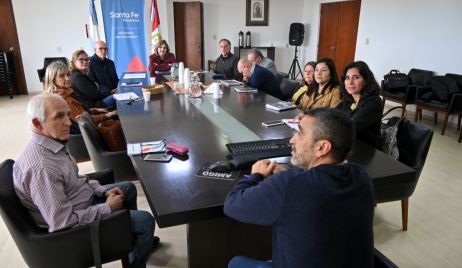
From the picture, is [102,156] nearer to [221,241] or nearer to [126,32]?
[221,241]

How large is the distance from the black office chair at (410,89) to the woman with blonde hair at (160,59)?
3.63m

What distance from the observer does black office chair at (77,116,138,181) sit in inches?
83.8

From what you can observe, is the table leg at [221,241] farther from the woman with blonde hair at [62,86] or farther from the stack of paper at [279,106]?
the woman with blonde hair at [62,86]

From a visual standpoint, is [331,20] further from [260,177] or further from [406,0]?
[260,177]

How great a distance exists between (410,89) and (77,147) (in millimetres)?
4684

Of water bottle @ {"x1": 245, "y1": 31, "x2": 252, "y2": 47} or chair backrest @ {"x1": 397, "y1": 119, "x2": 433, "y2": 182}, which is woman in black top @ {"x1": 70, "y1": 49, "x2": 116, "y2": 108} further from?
water bottle @ {"x1": 245, "y1": 31, "x2": 252, "y2": 47}

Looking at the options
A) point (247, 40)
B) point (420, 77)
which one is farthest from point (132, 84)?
point (247, 40)

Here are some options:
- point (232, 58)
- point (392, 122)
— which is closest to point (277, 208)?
point (392, 122)

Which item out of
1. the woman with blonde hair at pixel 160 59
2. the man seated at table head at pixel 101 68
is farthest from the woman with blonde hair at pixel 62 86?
the woman with blonde hair at pixel 160 59

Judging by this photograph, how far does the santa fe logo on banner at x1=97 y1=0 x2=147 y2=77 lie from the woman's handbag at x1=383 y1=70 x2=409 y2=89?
16.2ft

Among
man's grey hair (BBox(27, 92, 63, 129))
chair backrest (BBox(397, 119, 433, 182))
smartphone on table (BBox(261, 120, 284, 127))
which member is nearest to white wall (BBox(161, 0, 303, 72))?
smartphone on table (BBox(261, 120, 284, 127))

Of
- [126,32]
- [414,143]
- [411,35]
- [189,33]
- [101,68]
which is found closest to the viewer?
[414,143]

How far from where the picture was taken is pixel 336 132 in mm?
1013

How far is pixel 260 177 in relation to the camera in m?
1.19
